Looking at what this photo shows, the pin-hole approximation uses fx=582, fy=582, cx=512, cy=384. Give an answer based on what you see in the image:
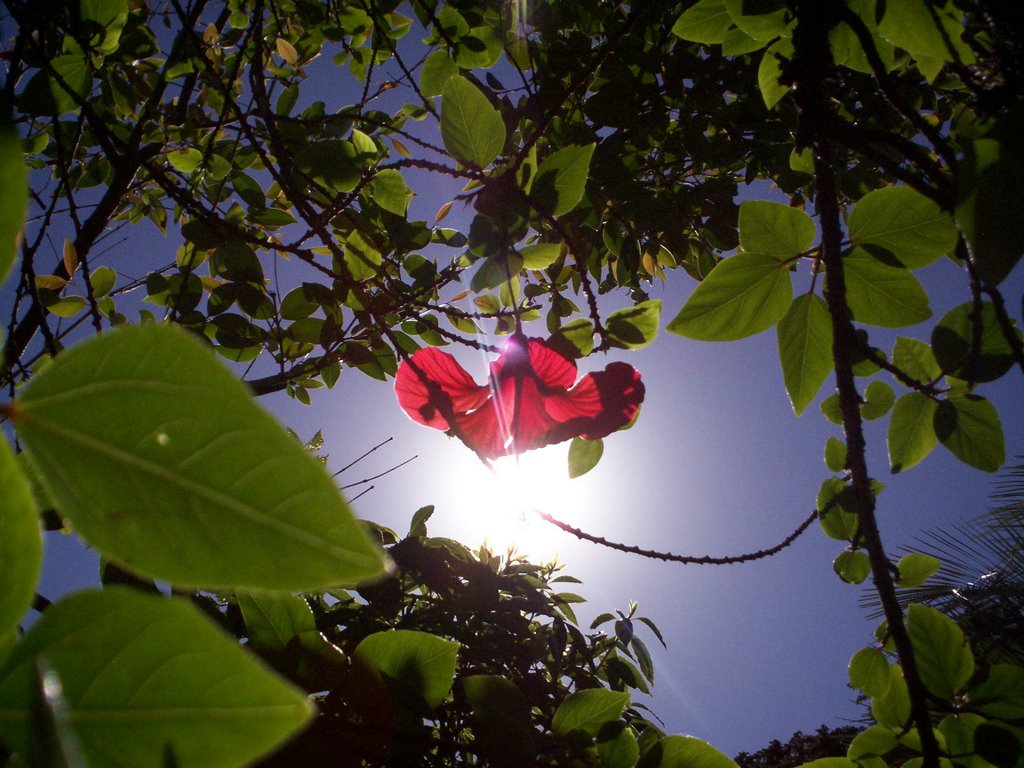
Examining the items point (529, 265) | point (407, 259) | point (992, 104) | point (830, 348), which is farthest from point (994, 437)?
point (407, 259)

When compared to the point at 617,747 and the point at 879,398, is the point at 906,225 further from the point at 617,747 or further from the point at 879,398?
the point at 617,747

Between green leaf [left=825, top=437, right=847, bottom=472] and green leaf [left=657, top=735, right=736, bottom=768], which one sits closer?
green leaf [left=657, top=735, right=736, bottom=768]

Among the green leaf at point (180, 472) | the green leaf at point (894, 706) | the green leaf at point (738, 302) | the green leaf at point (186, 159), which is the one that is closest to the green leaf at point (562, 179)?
the green leaf at point (738, 302)

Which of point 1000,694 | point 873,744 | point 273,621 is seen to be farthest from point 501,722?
point 1000,694

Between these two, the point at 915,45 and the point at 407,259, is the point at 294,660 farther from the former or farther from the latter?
the point at 915,45

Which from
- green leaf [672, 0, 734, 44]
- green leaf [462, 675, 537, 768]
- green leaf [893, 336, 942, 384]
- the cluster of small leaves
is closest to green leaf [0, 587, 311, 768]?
the cluster of small leaves

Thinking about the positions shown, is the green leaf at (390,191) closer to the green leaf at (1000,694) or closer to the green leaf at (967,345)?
the green leaf at (967,345)

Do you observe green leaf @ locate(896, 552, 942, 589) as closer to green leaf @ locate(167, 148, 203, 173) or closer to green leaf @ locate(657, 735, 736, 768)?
green leaf @ locate(657, 735, 736, 768)
